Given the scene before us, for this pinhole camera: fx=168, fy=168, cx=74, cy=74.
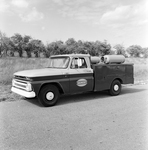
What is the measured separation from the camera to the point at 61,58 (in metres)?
6.91

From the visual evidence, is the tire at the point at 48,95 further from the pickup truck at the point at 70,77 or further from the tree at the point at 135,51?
the tree at the point at 135,51

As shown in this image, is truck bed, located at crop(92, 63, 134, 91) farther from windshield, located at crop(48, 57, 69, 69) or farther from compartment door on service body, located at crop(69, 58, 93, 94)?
windshield, located at crop(48, 57, 69, 69)

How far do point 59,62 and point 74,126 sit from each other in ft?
10.9

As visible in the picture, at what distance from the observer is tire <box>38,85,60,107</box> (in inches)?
229

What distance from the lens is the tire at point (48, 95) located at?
5.82 m

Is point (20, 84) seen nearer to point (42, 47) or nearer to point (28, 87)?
point (28, 87)

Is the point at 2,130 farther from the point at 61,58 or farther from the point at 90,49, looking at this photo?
the point at 90,49

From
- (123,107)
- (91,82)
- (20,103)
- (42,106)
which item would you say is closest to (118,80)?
(91,82)

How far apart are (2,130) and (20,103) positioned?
238 cm

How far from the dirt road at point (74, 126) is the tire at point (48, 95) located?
248 mm

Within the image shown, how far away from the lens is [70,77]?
6.41 m

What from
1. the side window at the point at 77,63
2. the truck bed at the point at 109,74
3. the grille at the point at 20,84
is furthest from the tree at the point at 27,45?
the side window at the point at 77,63

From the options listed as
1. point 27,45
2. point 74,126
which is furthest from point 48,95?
point 27,45

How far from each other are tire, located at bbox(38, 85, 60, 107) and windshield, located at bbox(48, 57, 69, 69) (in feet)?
3.33
